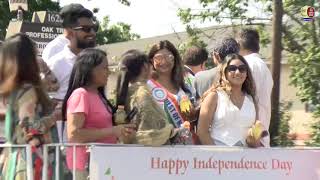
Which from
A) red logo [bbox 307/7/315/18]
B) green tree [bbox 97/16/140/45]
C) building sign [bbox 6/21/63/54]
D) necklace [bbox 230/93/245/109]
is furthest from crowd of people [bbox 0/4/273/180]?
green tree [bbox 97/16/140/45]

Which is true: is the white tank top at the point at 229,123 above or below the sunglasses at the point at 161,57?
below

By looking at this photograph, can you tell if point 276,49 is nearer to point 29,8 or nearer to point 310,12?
point 310,12

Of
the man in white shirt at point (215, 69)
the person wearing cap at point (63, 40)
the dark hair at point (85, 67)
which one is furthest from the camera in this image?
the man in white shirt at point (215, 69)

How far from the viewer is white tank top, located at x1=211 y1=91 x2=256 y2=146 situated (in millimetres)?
5727

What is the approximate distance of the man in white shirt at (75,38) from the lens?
21.0ft

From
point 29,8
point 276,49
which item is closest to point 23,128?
point 276,49

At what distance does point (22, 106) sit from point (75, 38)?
1689mm

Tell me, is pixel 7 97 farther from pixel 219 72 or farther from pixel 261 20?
pixel 261 20

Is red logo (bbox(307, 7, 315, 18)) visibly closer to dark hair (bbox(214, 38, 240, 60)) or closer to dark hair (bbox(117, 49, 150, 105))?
dark hair (bbox(214, 38, 240, 60))

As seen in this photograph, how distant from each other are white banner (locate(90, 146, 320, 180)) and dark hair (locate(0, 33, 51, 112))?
25.6 inches

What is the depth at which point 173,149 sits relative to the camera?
5172 mm

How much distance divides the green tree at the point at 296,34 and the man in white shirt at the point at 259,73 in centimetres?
528

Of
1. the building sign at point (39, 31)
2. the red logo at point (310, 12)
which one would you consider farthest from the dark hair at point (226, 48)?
the red logo at point (310, 12)

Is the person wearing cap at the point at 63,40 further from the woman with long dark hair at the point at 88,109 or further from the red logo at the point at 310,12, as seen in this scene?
the red logo at the point at 310,12
